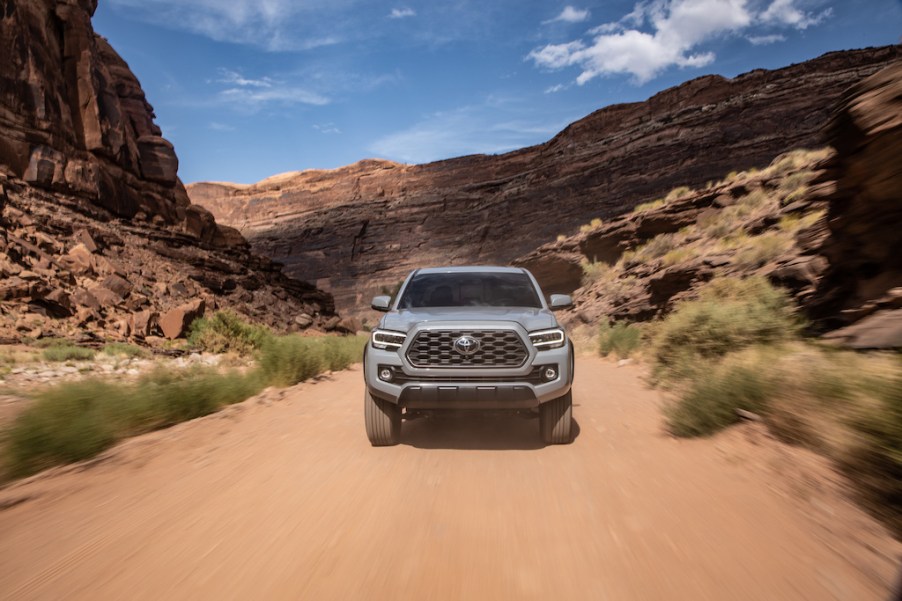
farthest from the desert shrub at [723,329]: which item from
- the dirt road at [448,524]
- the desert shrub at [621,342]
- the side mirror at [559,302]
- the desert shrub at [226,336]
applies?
the desert shrub at [226,336]

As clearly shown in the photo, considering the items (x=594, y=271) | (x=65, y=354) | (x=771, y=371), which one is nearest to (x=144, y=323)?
(x=65, y=354)

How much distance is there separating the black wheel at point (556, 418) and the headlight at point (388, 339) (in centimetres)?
150

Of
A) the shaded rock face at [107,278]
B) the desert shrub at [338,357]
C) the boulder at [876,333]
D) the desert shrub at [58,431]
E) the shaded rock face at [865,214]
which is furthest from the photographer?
the shaded rock face at [107,278]

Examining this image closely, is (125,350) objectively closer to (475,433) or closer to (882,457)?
(475,433)

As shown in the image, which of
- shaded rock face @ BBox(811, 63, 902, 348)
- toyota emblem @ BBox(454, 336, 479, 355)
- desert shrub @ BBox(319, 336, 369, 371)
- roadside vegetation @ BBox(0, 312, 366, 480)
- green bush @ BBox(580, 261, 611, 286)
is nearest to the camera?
roadside vegetation @ BBox(0, 312, 366, 480)

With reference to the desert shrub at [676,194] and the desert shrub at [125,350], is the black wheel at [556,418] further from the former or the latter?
the desert shrub at [676,194]

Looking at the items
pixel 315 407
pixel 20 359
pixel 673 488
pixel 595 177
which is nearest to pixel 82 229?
pixel 20 359

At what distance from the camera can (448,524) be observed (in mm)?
2949

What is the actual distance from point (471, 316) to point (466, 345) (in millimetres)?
411

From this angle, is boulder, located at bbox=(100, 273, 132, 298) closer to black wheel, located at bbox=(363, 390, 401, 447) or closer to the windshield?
the windshield

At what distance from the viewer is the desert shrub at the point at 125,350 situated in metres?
14.7

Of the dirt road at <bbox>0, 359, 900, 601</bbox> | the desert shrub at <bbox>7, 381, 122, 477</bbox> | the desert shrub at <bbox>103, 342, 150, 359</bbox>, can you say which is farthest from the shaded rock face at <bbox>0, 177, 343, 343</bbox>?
the dirt road at <bbox>0, 359, 900, 601</bbox>

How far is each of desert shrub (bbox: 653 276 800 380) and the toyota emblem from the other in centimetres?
411

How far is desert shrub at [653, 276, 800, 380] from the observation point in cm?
727
